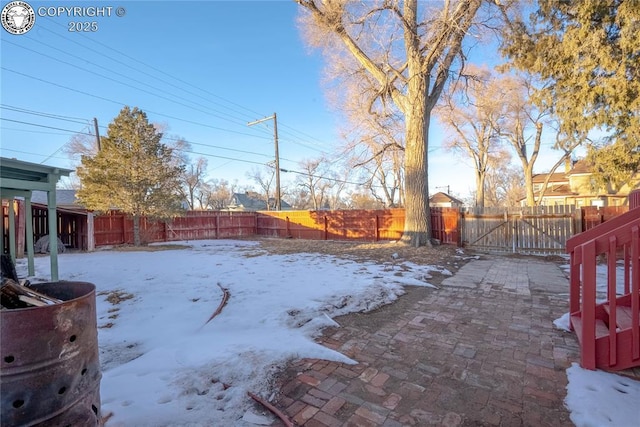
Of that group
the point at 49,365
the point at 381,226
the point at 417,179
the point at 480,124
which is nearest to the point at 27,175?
the point at 49,365

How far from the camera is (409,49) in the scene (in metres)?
9.84

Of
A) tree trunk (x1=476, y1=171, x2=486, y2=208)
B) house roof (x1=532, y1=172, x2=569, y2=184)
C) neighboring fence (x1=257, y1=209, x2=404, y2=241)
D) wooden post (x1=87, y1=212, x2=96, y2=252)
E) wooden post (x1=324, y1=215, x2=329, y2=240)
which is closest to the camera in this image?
wooden post (x1=87, y1=212, x2=96, y2=252)

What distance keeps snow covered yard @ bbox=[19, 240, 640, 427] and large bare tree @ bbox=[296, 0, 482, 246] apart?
4.10 meters

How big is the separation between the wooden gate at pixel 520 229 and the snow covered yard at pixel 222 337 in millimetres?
4751

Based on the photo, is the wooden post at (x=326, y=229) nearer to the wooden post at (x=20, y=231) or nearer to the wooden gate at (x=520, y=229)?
the wooden gate at (x=520, y=229)

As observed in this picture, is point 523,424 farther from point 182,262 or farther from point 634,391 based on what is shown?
point 182,262

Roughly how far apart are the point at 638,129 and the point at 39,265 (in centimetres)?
1426

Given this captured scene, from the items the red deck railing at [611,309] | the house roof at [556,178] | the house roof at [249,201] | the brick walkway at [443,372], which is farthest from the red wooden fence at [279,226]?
the house roof at [249,201]

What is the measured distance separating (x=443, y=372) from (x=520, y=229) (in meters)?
9.13

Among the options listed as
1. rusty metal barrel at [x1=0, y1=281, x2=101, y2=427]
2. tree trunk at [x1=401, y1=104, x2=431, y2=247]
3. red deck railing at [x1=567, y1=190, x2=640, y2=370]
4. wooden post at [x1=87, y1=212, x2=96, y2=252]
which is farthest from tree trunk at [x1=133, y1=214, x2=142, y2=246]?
red deck railing at [x1=567, y1=190, x2=640, y2=370]

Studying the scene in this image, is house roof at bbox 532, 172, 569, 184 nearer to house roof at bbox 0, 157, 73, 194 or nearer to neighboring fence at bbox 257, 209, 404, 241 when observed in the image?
neighboring fence at bbox 257, 209, 404, 241

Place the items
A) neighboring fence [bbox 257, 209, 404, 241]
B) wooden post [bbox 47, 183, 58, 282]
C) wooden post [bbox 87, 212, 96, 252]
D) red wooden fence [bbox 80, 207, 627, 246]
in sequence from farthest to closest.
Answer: neighboring fence [bbox 257, 209, 404, 241] < wooden post [bbox 87, 212, 96, 252] < red wooden fence [bbox 80, 207, 627, 246] < wooden post [bbox 47, 183, 58, 282]

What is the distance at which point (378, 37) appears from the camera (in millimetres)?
10242

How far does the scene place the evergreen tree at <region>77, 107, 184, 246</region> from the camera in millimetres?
12109
